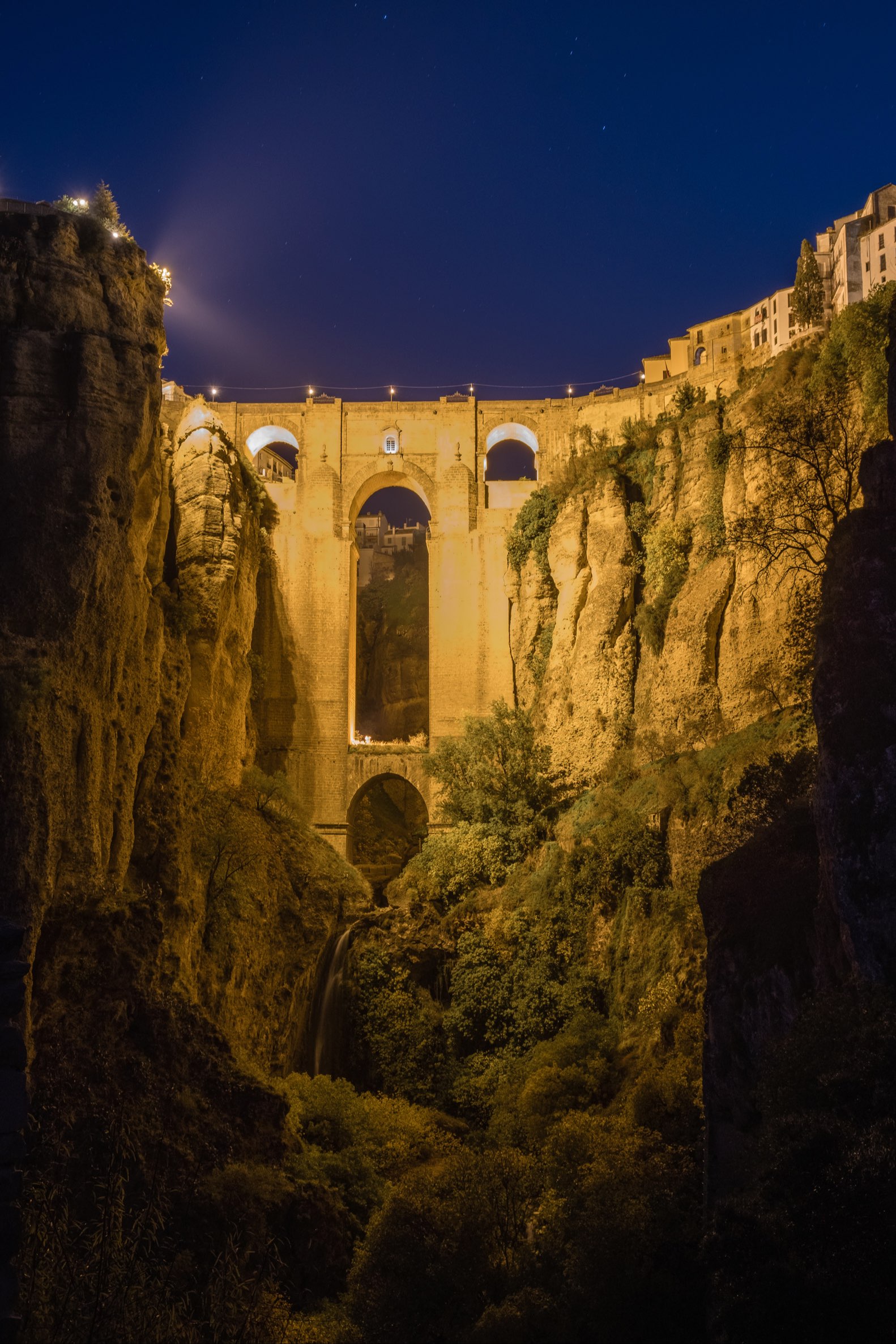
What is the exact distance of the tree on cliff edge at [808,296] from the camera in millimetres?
33469

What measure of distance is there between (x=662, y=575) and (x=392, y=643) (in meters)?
20.7

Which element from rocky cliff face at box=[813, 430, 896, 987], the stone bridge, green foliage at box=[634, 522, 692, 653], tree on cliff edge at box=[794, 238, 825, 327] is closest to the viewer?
rocky cliff face at box=[813, 430, 896, 987]

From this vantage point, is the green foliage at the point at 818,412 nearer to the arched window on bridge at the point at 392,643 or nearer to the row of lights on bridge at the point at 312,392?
the row of lights on bridge at the point at 312,392

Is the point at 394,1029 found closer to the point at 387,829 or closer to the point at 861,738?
the point at 861,738

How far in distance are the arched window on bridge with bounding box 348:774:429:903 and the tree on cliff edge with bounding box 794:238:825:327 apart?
21867 mm

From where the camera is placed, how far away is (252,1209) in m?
14.4

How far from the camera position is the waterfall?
25.3 m

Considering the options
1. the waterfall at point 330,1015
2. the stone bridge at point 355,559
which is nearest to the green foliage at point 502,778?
the stone bridge at point 355,559

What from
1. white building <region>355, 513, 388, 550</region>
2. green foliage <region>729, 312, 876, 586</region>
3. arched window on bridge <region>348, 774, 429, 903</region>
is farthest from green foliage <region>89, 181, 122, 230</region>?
white building <region>355, 513, 388, 550</region>

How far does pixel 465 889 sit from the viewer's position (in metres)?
30.1

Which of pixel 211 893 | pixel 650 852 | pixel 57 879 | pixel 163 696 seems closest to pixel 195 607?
pixel 163 696

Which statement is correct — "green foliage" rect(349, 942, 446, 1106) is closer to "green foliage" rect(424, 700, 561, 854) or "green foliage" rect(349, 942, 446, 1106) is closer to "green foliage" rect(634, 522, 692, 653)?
"green foliage" rect(424, 700, 561, 854)

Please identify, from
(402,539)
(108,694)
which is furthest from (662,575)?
(402,539)

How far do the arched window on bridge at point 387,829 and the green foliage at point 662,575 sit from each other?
→ 13.9m
